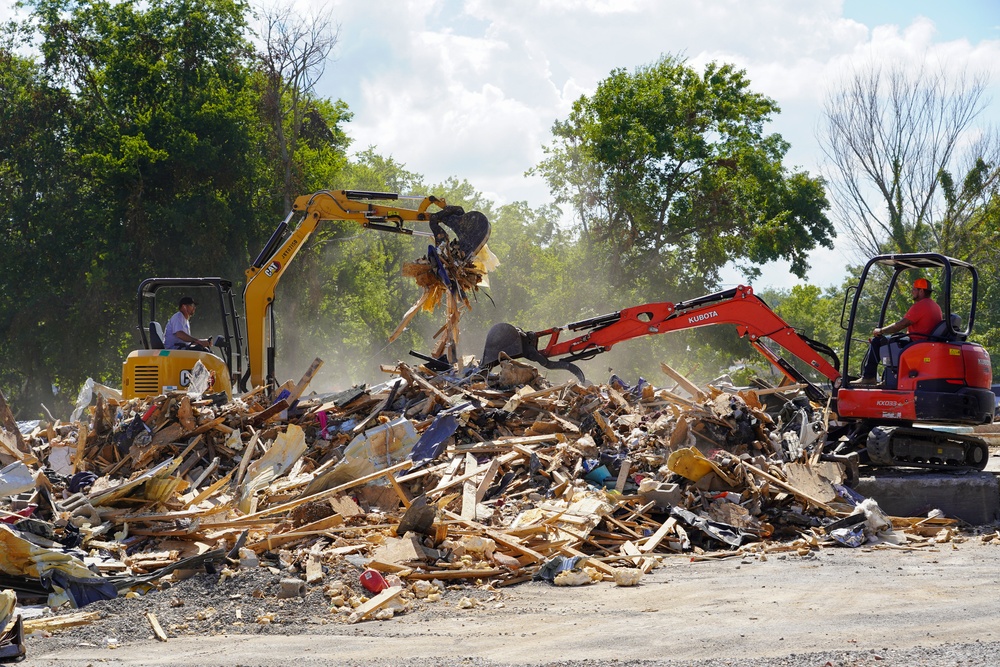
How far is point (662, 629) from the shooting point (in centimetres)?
565

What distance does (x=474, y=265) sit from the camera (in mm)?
12430

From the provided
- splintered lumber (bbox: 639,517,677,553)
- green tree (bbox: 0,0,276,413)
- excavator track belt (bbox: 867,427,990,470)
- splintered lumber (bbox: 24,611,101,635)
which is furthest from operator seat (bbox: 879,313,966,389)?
green tree (bbox: 0,0,276,413)

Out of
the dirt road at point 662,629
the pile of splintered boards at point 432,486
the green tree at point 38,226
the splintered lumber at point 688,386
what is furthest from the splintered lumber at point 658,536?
the green tree at point 38,226

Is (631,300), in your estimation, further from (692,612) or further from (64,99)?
(692,612)

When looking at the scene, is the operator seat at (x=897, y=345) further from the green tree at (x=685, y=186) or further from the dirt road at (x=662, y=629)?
the green tree at (x=685, y=186)

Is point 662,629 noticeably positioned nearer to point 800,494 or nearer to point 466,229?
point 800,494

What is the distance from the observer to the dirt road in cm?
510

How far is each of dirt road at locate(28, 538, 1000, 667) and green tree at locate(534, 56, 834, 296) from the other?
2566 cm

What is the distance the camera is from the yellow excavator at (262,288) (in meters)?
11.7

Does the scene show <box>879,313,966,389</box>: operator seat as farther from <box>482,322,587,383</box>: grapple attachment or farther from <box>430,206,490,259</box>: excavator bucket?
<box>430,206,490,259</box>: excavator bucket

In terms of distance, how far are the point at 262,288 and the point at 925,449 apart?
838 cm

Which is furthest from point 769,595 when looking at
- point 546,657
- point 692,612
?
point 546,657

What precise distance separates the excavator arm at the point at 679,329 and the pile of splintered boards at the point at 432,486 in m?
0.69

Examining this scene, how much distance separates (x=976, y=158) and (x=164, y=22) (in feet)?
82.4
